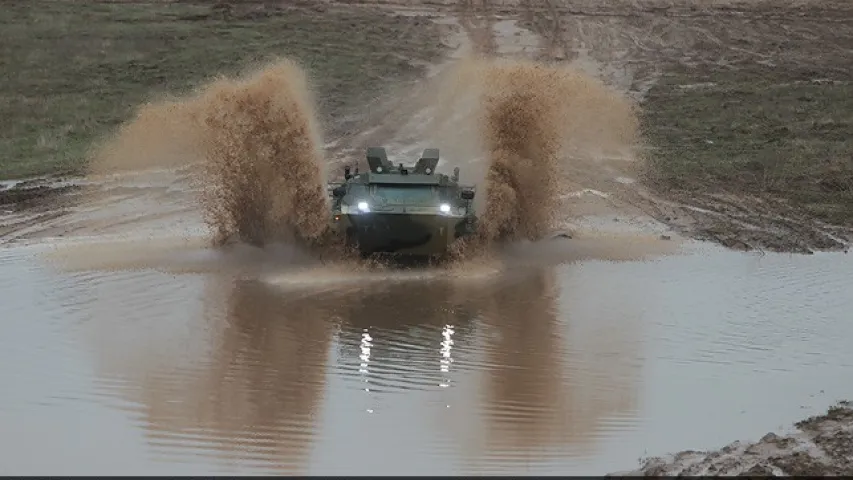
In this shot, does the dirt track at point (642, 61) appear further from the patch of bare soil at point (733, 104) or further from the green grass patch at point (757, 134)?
the green grass patch at point (757, 134)

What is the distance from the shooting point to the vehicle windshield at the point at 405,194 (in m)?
18.8

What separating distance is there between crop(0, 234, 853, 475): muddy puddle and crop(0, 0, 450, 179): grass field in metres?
10.8

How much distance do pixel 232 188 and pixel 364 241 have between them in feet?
9.65

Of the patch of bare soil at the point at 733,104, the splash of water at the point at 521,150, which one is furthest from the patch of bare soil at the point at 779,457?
the patch of bare soil at the point at 733,104

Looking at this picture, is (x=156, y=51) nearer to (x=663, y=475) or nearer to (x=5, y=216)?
(x=5, y=216)

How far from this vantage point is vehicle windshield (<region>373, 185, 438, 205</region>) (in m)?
18.8

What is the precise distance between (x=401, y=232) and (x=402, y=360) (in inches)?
178

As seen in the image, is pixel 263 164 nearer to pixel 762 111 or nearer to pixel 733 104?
pixel 762 111

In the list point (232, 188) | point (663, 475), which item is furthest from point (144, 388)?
point (232, 188)

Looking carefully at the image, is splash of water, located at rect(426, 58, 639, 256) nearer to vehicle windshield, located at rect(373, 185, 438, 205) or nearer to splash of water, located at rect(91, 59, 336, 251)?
vehicle windshield, located at rect(373, 185, 438, 205)

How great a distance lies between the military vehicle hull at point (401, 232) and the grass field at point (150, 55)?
10250 millimetres

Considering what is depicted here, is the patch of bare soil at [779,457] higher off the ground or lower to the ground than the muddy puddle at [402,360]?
higher

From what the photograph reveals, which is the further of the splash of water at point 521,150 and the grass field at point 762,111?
the grass field at point 762,111

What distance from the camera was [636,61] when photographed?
3603 cm
